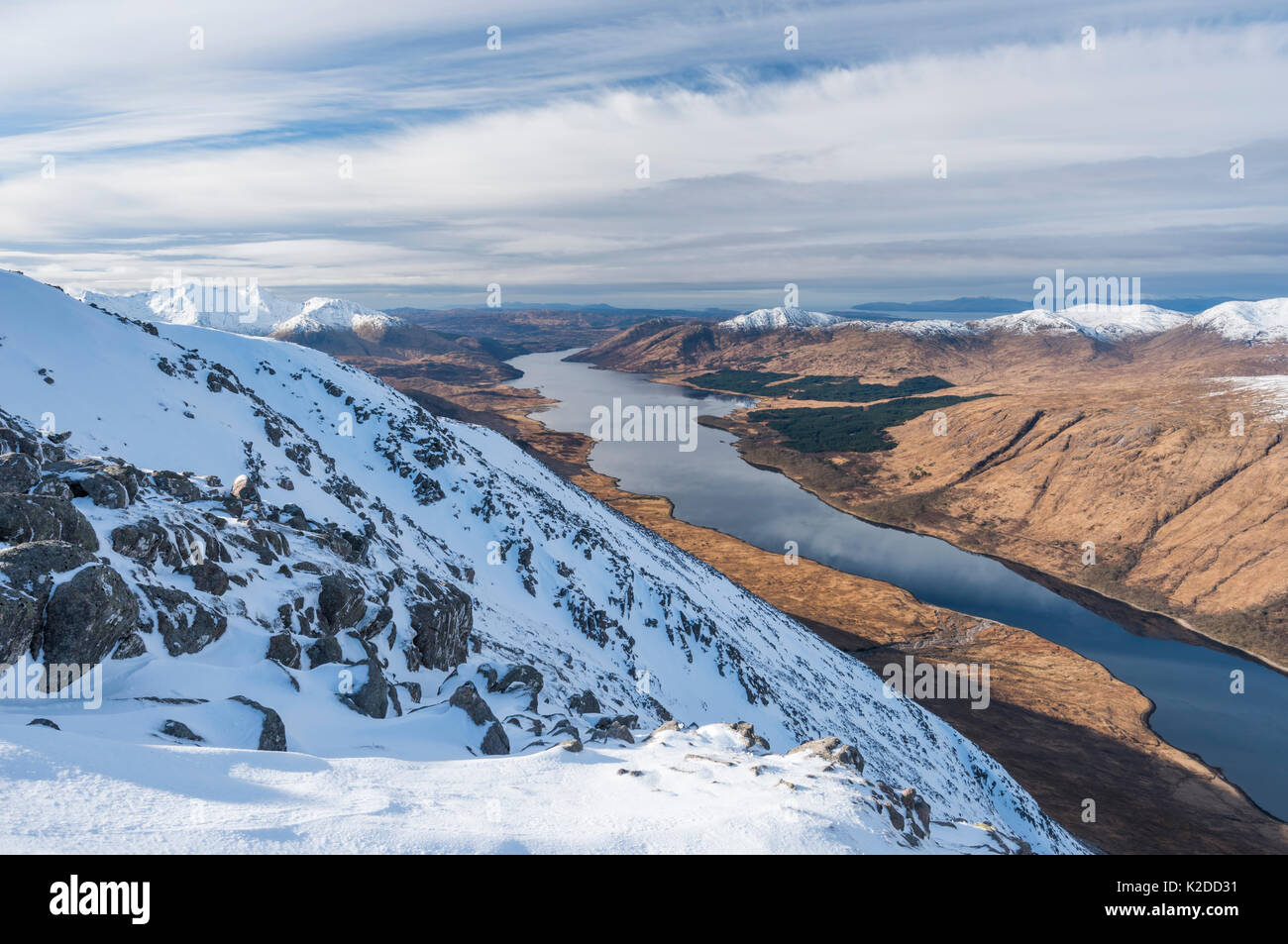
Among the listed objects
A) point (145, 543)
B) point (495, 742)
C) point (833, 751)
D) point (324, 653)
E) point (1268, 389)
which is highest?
point (1268, 389)

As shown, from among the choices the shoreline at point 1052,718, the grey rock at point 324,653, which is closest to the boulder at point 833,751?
the grey rock at point 324,653

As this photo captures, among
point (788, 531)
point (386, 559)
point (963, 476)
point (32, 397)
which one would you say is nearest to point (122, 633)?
point (386, 559)

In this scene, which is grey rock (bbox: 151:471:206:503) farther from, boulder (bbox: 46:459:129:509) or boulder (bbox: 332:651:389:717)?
boulder (bbox: 332:651:389:717)

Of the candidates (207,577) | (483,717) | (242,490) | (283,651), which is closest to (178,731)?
(283,651)

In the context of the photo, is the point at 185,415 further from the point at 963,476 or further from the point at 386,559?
the point at 963,476

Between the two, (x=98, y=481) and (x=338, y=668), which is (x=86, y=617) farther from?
(x=98, y=481)

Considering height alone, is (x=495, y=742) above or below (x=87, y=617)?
below
